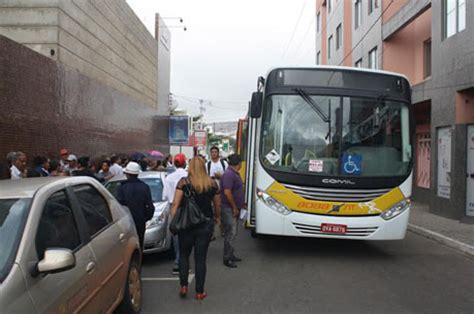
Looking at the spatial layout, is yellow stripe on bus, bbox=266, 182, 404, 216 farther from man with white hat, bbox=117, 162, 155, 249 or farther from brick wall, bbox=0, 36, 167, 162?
brick wall, bbox=0, 36, 167, 162

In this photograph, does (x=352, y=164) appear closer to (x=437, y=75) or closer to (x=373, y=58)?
(x=437, y=75)

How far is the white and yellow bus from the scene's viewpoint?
7629 mm

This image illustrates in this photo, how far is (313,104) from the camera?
7.92 meters

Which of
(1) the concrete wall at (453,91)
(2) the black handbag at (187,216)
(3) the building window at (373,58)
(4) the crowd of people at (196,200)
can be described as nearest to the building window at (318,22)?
(3) the building window at (373,58)

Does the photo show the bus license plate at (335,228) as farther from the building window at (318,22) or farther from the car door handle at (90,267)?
the building window at (318,22)

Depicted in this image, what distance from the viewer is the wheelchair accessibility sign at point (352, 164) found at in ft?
25.3

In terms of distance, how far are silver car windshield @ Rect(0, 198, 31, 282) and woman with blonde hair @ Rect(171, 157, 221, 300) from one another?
2.38 meters

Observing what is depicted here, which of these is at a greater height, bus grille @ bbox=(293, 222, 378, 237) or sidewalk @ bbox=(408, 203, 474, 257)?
bus grille @ bbox=(293, 222, 378, 237)

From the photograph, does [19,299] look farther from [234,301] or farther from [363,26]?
[363,26]

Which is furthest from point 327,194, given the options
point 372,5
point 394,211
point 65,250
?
point 372,5

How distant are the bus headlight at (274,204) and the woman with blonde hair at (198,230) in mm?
2041

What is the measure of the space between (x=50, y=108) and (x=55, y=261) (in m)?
9.62

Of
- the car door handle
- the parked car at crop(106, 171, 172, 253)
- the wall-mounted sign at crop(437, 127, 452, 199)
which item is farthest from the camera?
the wall-mounted sign at crop(437, 127, 452, 199)

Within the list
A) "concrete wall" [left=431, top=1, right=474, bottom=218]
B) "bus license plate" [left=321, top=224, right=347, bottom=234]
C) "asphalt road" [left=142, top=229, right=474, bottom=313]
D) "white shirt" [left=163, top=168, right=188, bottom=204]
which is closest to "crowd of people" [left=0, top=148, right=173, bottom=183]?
"white shirt" [left=163, top=168, right=188, bottom=204]
